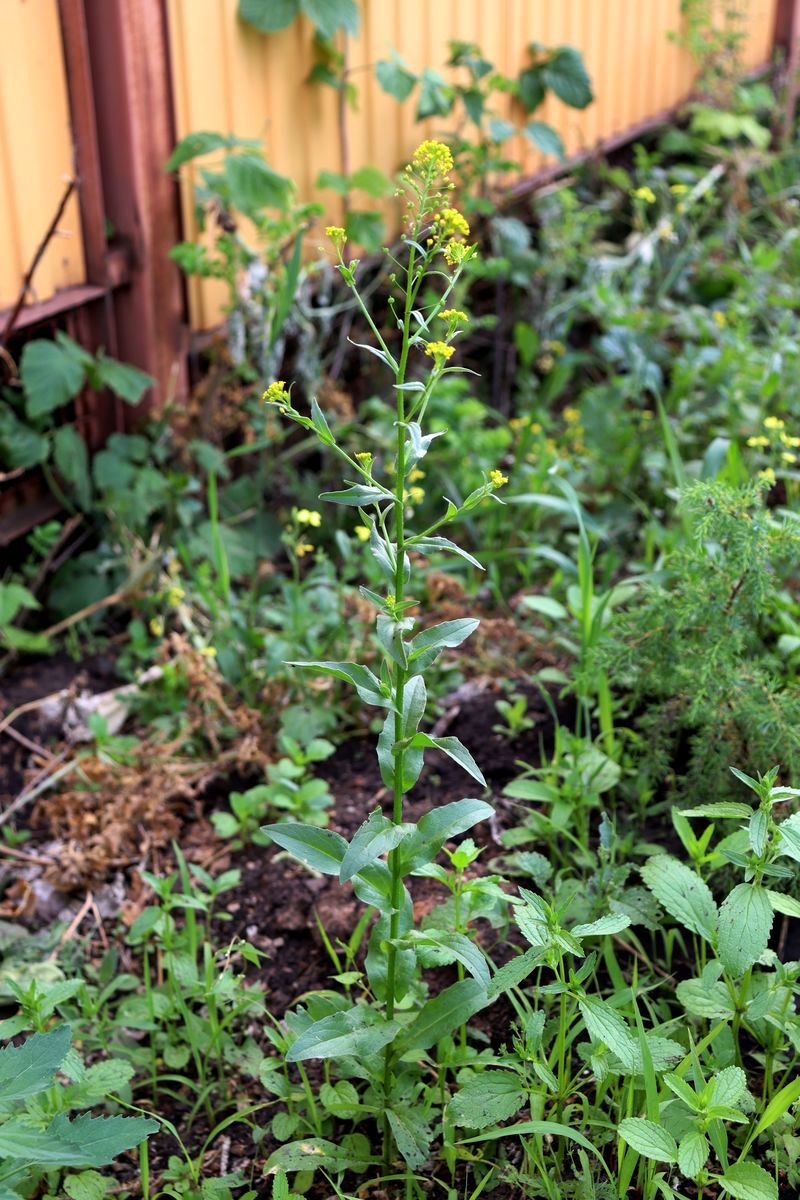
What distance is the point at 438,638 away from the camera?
64.9 inches

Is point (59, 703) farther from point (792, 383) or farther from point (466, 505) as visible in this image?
point (792, 383)

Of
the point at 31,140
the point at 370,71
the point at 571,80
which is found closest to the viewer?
the point at 31,140

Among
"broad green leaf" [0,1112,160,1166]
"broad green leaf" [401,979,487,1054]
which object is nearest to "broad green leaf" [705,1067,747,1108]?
"broad green leaf" [401,979,487,1054]

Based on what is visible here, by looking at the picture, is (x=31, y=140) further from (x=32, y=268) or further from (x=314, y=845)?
(x=314, y=845)

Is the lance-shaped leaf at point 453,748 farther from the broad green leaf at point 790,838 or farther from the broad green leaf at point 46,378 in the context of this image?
the broad green leaf at point 46,378

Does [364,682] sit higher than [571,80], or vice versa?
[571,80]

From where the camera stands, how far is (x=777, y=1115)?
170 centimetres

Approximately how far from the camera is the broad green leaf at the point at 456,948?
5.44 ft

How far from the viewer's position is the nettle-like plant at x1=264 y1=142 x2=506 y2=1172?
5.21 feet

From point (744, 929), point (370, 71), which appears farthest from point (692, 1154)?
point (370, 71)

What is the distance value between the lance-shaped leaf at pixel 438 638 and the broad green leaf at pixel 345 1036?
20.6 inches

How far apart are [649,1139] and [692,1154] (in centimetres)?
6

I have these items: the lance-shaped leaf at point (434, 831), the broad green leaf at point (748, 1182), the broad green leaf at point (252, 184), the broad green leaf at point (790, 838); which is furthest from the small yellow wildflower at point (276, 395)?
the broad green leaf at point (252, 184)

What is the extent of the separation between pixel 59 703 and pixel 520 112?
3.44m
